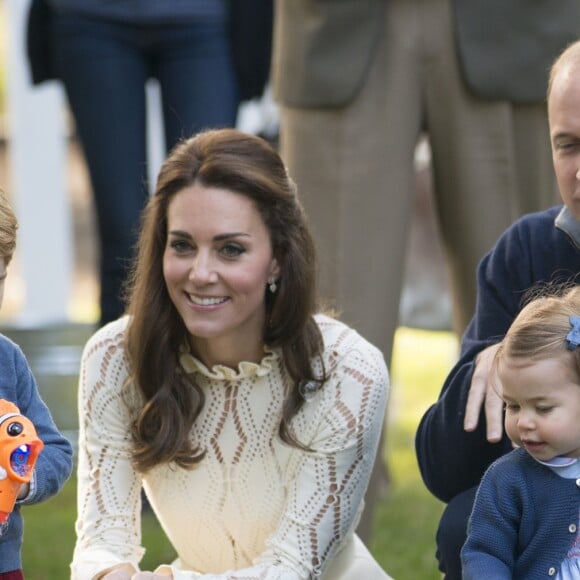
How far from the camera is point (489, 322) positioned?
119 inches

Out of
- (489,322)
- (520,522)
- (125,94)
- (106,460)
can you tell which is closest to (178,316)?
(106,460)

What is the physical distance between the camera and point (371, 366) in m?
3.14

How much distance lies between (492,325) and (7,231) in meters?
0.92

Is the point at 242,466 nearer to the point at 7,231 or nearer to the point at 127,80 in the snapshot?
the point at 7,231

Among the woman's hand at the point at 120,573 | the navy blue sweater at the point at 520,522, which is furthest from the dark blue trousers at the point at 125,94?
the navy blue sweater at the point at 520,522

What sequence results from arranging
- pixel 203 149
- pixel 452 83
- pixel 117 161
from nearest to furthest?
pixel 203 149
pixel 452 83
pixel 117 161

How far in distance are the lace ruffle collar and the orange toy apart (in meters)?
0.62

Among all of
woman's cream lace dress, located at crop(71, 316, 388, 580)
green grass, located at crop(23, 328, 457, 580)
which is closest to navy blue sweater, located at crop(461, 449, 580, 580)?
woman's cream lace dress, located at crop(71, 316, 388, 580)

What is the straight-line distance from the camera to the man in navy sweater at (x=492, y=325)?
111 inches

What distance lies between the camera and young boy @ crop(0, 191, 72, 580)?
2.72 m

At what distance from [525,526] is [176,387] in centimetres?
87

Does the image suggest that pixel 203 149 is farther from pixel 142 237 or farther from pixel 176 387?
pixel 176 387

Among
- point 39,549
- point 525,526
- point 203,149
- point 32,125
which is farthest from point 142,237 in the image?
point 32,125

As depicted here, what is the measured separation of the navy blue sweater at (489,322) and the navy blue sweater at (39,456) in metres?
0.68
